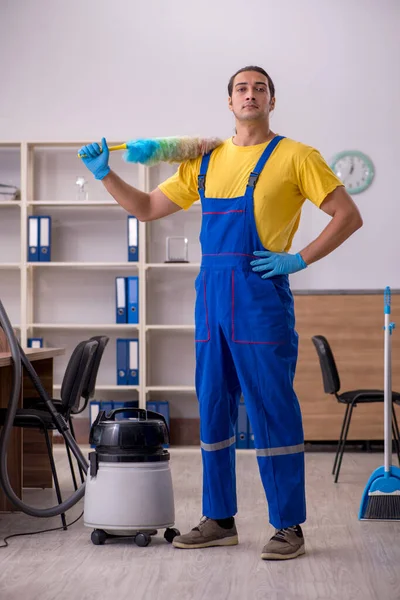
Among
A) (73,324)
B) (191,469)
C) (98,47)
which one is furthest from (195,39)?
(191,469)

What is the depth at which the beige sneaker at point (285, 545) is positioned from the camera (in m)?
2.92

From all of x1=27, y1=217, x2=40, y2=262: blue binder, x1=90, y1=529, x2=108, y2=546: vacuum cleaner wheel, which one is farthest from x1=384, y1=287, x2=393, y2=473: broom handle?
x1=27, y1=217, x2=40, y2=262: blue binder

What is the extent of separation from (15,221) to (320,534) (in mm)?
3891

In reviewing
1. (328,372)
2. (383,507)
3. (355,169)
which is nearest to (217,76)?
(355,169)

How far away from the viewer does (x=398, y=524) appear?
357cm

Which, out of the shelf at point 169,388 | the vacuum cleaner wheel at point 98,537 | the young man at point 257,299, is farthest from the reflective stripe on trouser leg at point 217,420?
the shelf at point 169,388

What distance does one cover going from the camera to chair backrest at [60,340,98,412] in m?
3.77

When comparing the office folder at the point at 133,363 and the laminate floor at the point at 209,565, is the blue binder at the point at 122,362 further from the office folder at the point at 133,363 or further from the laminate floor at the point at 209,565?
the laminate floor at the point at 209,565

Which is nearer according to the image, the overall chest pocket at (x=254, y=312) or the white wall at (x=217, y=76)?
the overall chest pocket at (x=254, y=312)

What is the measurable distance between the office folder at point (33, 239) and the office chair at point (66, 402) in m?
2.42

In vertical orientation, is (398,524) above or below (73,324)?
below

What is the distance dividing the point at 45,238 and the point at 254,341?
348 centimetres

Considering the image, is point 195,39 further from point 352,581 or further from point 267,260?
point 352,581

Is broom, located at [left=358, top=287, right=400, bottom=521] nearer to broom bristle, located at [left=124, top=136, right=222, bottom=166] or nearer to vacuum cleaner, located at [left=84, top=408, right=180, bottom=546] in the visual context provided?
vacuum cleaner, located at [left=84, top=408, right=180, bottom=546]
